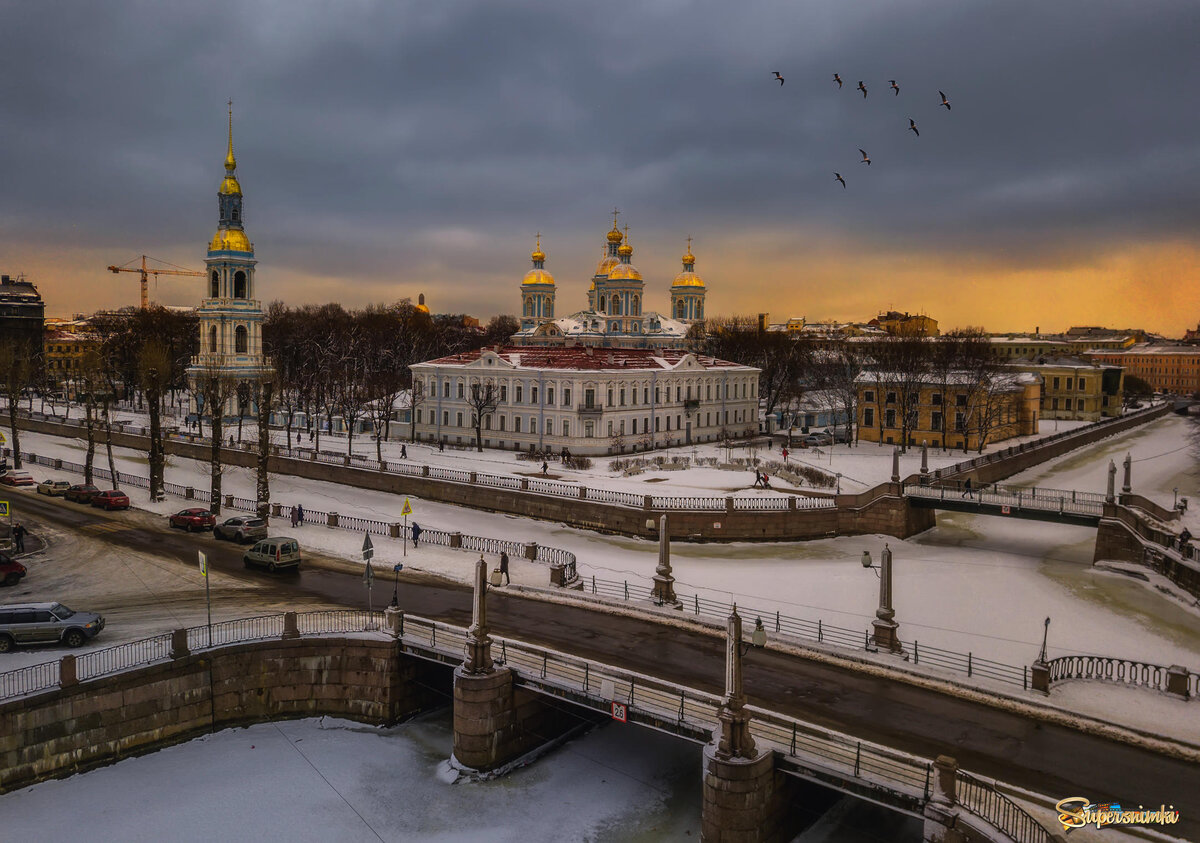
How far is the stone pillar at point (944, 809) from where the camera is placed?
49.1 ft

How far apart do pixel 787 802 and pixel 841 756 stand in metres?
1.64

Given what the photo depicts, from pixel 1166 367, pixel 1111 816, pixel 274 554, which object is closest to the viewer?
pixel 1111 816

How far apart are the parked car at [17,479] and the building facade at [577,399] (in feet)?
91.9

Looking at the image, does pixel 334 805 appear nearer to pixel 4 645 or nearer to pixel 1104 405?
pixel 4 645

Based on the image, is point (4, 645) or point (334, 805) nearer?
point (334, 805)

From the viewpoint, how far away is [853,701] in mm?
20234

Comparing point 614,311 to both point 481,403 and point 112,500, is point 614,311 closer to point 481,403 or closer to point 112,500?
point 481,403

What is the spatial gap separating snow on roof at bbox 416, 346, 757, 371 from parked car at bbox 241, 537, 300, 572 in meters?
34.1

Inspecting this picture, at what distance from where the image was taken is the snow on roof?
220 feet

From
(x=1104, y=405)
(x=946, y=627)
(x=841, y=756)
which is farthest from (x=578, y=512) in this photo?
(x=1104, y=405)

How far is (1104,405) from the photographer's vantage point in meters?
106

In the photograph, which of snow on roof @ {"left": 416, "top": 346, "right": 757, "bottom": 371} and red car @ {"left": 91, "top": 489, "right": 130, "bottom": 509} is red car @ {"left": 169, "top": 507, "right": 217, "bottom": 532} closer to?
red car @ {"left": 91, "top": 489, "right": 130, "bottom": 509}

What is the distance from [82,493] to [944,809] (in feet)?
148

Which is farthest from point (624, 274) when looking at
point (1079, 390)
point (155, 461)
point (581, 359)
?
point (155, 461)
